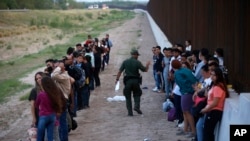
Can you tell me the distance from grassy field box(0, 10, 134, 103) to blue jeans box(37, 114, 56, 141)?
45.5 ft

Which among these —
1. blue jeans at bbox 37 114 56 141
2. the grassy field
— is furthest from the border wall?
the grassy field

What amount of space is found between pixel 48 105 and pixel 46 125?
15.4 inches

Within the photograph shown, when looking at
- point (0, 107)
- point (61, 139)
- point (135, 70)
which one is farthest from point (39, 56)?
point (61, 139)

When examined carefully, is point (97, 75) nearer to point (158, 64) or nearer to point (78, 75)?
point (158, 64)

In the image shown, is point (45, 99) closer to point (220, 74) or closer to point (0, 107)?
point (220, 74)

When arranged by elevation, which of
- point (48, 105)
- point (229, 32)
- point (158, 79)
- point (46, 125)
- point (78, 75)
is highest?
point (229, 32)

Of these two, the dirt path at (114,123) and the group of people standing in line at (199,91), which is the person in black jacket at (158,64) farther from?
the group of people standing in line at (199,91)

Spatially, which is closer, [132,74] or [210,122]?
[210,122]

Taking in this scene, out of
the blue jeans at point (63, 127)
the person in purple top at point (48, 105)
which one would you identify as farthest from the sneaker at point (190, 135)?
the person in purple top at point (48, 105)

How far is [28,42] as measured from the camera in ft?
215

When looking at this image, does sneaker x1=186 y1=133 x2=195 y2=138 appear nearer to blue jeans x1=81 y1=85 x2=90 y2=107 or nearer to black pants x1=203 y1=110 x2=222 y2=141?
black pants x1=203 y1=110 x2=222 y2=141

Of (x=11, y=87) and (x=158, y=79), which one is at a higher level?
(x=158, y=79)

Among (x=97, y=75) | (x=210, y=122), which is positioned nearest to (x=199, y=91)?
(x=210, y=122)

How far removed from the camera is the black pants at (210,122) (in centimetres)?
961
